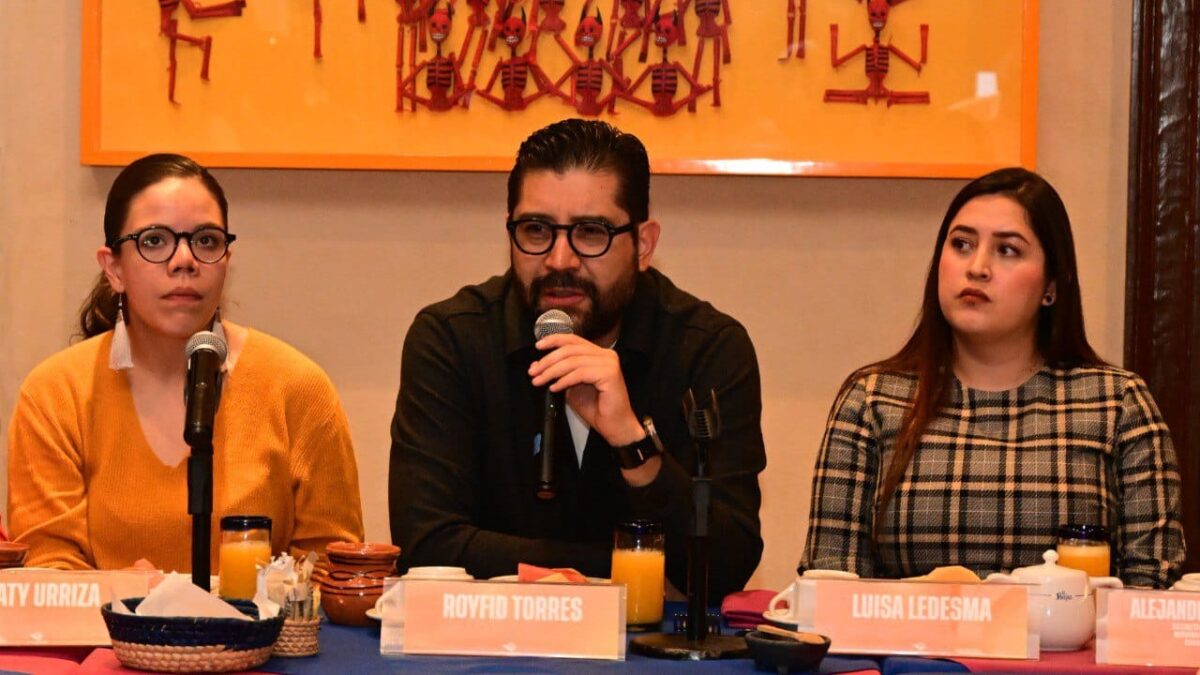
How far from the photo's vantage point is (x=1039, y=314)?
2572 millimetres

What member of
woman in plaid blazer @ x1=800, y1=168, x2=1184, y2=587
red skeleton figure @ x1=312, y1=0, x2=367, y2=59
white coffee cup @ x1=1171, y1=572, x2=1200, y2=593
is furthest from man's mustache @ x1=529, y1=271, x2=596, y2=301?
red skeleton figure @ x1=312, y1=0, x2=367, y2=59

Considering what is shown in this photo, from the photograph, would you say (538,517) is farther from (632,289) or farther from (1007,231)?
(1007,231)

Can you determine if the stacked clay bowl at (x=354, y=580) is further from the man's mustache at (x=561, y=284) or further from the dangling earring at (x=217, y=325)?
the dangling earring at (x=217, y=325)

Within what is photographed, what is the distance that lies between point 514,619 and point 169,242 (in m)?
1.15

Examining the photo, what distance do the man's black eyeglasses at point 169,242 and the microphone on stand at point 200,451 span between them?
2.48 feet

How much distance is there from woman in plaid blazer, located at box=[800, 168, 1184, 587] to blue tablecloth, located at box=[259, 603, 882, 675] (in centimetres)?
74

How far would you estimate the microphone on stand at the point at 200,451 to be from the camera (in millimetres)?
1749

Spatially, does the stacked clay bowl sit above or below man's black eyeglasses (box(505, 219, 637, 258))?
below

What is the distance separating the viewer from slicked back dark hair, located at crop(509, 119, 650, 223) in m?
2.47

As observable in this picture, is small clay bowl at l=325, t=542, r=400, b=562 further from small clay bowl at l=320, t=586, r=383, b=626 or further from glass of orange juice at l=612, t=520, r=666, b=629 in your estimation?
glass of orange juice at l=612, t=520, r=666, b=629

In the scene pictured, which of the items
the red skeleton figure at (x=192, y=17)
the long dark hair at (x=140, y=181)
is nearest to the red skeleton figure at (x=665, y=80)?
the red skeleton figure at (x=192, y=17)

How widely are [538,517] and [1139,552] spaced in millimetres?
1011

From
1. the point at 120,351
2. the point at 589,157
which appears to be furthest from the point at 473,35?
the point at 120,351

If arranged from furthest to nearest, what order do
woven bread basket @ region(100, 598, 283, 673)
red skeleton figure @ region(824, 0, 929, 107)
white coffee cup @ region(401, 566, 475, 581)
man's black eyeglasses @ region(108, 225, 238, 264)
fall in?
red skeleton figure @ region(824, 0, 929, 107), man's black eyeglasses @ region(108, 225, 238, 264), white coffee cup @ region(401, 566, 475, 581), woven bread basket @ region(100, 598, 283, 673)
